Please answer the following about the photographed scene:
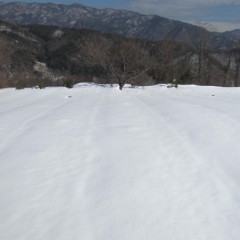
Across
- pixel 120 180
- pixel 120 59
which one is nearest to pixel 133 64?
pixel 120 59

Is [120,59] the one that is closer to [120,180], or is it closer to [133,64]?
[133,64]

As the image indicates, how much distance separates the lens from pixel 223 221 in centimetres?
264

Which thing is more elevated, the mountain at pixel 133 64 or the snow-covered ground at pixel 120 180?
the snow-covered ground at pixel 120 180

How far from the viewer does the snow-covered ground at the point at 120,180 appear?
2580 millimetres

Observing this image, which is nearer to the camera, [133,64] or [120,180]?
[120,180]

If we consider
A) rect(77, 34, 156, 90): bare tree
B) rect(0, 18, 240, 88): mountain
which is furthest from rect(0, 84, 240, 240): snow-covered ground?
rect(0, 18, 240, 88): mountain

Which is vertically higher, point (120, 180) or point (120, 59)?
point (120, 180)

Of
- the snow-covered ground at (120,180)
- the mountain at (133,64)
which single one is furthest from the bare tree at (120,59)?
the snow-covered ground at (120,180)

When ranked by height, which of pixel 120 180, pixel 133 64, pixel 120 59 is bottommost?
pixel 133 64

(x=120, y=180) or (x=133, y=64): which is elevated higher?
(x=120, y=180)

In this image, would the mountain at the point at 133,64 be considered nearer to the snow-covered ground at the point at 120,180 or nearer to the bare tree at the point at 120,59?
the bare tree at the point at 120,59

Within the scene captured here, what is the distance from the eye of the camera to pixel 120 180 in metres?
3.30

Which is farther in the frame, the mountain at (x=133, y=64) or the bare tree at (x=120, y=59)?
the mountain at (x=133, y=64)

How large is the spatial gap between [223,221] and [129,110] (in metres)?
4.21
